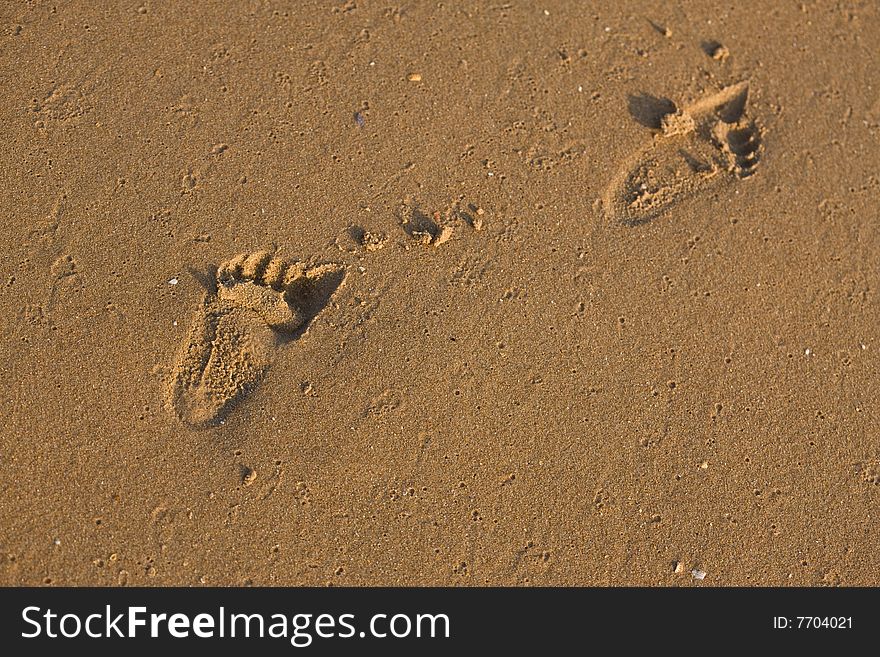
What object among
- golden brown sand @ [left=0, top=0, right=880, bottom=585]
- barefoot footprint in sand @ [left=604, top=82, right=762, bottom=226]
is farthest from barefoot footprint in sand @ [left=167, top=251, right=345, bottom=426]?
barefoot footprint in sand @ [left=604, top=82, right=762, bottom=226]

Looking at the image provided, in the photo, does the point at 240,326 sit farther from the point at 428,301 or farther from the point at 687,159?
the point at 687,159
